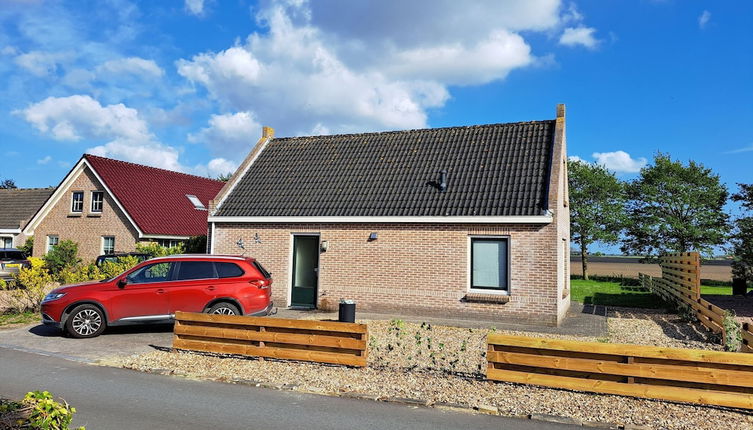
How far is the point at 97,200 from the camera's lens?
25844mm

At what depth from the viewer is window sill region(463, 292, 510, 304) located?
46.4 ft

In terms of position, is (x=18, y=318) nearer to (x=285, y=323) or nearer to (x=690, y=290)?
(x=285, y=323)

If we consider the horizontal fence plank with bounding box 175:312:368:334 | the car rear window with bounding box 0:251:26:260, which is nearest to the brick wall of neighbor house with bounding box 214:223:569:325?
the horizontal fence plank with bounding box 175:312:368:334

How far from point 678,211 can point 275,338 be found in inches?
1523

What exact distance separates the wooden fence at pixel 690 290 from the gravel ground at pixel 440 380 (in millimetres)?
1131

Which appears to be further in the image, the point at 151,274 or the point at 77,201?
the point at 77,201

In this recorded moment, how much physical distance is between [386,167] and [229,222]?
5967mm

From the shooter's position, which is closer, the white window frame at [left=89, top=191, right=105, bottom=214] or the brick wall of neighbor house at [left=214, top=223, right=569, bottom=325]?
the brick wall of neighbor house at [left=214, top=223, right=569, bottom=325]

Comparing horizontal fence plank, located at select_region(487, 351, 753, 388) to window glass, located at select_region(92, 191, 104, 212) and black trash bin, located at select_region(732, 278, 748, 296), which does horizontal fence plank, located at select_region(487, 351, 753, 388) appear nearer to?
window glass, located at select_region(92, 191, 104, 212)

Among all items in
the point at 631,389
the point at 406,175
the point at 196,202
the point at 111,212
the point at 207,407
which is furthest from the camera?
the point at 196,202

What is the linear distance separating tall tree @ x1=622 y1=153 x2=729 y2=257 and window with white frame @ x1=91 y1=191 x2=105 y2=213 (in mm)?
37718

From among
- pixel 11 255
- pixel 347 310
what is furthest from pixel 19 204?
pixel 347 310

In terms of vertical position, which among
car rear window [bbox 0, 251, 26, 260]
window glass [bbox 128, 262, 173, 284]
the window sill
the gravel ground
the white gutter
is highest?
the white gutter

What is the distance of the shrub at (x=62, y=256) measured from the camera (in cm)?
2413
